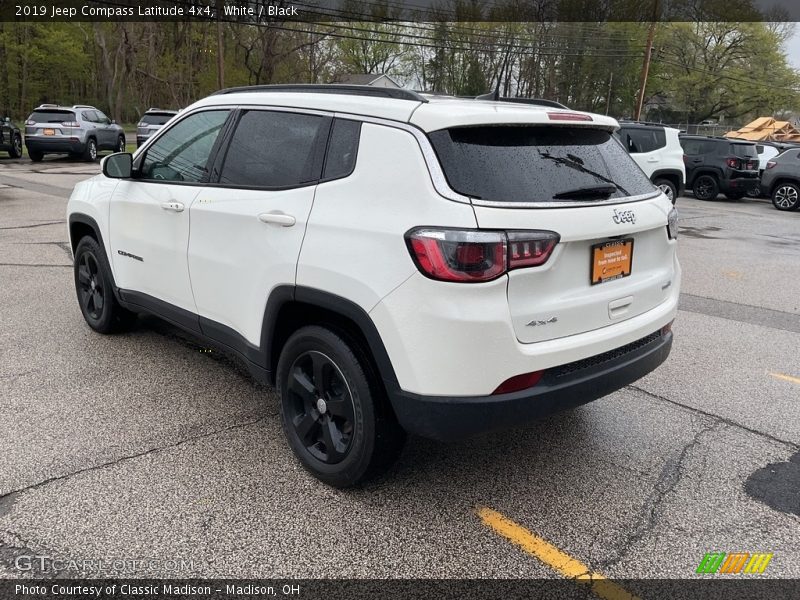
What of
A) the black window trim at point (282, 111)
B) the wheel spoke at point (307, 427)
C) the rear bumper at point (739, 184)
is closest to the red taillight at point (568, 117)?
the black window trim at point (282, 111)

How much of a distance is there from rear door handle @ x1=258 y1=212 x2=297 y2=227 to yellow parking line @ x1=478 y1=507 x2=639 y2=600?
1.58 meters

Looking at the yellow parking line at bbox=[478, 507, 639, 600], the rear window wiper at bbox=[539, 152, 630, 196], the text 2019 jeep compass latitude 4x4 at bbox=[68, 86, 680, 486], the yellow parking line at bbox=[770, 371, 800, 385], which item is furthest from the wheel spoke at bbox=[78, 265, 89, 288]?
the yellow parking line at bbox=[770, 371, 800, 385]

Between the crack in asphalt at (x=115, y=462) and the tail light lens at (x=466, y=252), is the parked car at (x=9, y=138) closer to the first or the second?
the crack in asphalt at (x=115, y=462)

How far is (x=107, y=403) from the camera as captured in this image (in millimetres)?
3871

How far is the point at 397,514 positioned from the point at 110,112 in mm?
55532

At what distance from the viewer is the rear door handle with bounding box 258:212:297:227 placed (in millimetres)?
→ 2957

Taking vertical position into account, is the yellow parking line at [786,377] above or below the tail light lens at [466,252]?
below

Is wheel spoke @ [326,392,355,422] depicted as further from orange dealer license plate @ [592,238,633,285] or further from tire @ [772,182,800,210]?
tire @ [772,182,800,210]

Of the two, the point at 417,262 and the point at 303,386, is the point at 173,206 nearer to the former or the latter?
the point at 303,386

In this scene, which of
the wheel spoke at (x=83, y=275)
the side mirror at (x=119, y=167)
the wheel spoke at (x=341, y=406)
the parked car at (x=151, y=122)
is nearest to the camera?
the wheel spoke at (x=341, y=406)

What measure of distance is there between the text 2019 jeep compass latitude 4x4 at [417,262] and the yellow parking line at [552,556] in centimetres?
52

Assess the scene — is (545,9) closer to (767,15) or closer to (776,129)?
(776,129)

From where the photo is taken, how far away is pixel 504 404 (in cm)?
255

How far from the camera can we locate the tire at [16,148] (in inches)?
855
